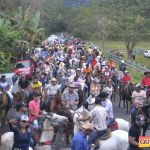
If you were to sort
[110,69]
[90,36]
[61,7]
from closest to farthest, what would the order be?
[110,69] → [90,36] → [61,7]

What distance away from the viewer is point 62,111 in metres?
15.2

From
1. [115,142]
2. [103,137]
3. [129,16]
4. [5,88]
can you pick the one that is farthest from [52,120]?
[129,16]

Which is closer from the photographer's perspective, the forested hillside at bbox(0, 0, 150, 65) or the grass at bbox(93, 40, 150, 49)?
the forested hillside at bbox(0, 0, 150, 65)

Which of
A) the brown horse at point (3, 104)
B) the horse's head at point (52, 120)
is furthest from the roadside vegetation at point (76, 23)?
the horse's head at point (52, 120)

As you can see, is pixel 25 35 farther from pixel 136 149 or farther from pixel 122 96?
pixel 136 149

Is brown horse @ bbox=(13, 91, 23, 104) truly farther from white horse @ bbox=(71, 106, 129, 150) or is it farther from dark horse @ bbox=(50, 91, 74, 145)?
white horse @ bbox=(71, 106, 129, 150)

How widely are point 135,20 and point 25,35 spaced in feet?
81.4

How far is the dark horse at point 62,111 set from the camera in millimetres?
15158

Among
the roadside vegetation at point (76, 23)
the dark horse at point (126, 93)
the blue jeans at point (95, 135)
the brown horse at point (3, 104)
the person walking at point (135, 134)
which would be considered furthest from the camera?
the roadside vegetation at point (76, 23)

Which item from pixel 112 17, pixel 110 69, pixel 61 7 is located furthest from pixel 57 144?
pixel 61 7

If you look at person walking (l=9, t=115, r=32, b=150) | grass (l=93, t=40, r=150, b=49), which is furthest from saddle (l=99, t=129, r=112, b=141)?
grass (l=93, t=40, r=150, b=49)

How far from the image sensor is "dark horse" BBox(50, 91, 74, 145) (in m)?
15.2

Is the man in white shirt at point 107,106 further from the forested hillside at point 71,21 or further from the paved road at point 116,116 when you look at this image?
the forested hillside at point 71,21

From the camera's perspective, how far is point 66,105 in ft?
51.0
